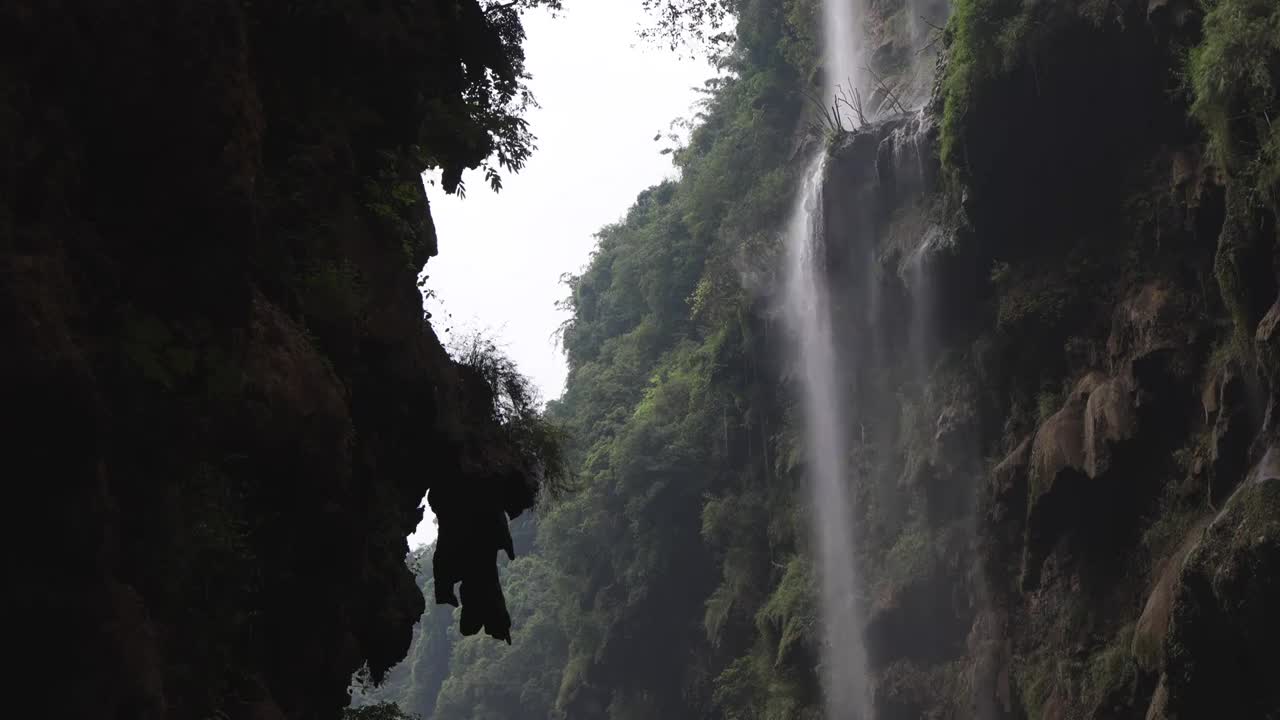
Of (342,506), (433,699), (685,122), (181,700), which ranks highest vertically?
(685,122)

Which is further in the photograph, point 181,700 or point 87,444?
point 181,700

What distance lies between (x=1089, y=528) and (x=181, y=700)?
604 inches

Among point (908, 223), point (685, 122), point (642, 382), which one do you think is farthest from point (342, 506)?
point (685, 122)

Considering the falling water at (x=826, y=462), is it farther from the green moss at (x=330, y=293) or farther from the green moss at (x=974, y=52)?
the green moss at (x=330, y=293)

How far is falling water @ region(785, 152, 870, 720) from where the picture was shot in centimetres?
2595

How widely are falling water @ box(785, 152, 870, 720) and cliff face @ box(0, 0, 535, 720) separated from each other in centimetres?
1738

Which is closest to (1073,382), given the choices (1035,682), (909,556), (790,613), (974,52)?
(1035,682)

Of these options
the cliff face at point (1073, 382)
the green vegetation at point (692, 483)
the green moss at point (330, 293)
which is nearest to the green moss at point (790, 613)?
the green vegetation at point (692, 483)

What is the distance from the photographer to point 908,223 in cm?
2550

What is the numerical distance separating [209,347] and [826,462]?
2464 cm

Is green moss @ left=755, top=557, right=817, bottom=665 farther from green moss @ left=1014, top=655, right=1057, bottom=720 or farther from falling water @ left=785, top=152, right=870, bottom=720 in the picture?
green moss @ left=1014, top=655, right=1057, bottom=720

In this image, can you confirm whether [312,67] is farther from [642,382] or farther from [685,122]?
[685,122]

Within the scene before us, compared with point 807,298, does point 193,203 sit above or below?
below

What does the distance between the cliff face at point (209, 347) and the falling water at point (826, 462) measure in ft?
57.0
